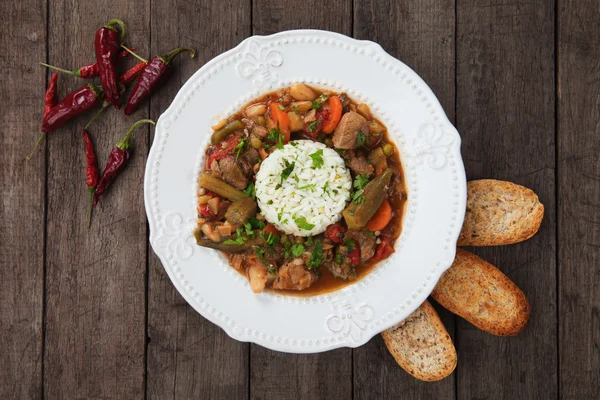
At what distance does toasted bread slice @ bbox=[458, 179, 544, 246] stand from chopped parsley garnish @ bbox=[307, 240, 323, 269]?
114 cm

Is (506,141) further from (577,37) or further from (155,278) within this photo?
(155,278)

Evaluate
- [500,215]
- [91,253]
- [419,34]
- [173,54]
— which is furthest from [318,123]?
[91,253]

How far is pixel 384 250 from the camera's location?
3832mm

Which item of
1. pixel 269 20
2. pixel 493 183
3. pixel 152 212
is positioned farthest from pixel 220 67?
pixel 493 183

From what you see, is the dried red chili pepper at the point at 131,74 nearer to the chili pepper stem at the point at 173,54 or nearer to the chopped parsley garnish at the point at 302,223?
the chili pepper stem at the point at 173,54

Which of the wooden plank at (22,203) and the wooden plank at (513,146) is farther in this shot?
the wooden plank at (22,203)

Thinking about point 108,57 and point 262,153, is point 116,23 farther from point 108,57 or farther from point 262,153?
point 262,153

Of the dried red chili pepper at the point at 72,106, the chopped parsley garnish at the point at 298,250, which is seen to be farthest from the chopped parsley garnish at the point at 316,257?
the dried red chili pepper at the point at 72,106

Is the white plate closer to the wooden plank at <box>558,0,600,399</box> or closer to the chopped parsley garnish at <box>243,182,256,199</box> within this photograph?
the chopped parsley garnish at <box>243,182,256,199</box>

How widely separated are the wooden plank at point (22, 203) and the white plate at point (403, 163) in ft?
4.41

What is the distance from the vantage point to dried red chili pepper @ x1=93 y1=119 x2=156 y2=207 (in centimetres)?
412

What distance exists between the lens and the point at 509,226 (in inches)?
154

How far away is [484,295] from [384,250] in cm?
91

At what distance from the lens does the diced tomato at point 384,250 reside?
383 cm
